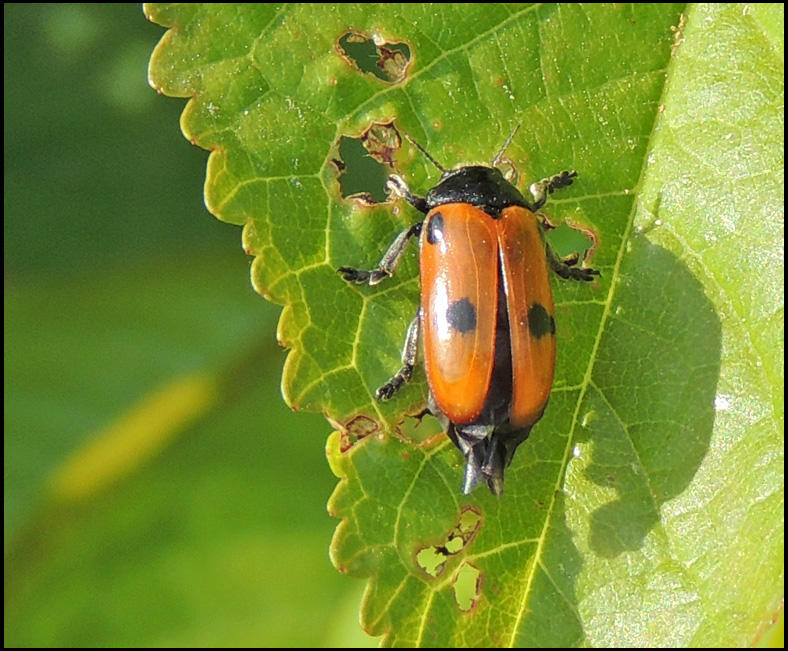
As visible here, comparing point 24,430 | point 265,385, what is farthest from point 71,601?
point 265,385

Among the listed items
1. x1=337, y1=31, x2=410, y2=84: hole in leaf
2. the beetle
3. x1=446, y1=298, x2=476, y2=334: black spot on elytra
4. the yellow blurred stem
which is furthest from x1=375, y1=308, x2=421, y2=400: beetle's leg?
the yellow blurred stem

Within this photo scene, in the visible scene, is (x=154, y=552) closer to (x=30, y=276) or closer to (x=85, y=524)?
(x=85, y=524)

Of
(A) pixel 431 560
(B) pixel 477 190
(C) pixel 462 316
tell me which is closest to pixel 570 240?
(B) pixel 477 190

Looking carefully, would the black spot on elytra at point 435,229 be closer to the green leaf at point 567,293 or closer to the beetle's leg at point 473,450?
the green leaf at point 567,293

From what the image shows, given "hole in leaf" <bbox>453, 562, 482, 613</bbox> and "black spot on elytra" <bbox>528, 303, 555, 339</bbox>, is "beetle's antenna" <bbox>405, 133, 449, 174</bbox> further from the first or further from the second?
"hole in leaf" <bbox>453, 562, 482, 613</bbox>

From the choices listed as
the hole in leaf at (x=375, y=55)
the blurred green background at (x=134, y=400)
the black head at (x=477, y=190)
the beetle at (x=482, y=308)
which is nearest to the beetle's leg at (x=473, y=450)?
the beetle at (x=482, y=308)

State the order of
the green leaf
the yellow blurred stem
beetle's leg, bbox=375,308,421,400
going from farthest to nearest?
1. the yellow blurred stem
2. beetle's leg, bbox=375,308,421,400
3. the green leaf

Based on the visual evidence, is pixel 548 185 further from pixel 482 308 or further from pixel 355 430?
pixel 355 430

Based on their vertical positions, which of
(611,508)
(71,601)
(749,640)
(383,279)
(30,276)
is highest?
(383,279)
